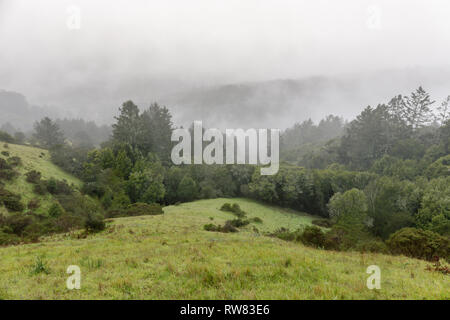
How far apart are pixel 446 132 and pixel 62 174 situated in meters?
109

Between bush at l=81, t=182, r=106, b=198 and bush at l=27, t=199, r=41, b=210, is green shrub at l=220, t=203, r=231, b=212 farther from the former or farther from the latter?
bush at l=27, t=199, r=41, b=210

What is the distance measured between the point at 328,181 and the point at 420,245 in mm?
47887

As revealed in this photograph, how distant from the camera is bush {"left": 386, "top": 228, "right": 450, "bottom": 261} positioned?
43.2 feet

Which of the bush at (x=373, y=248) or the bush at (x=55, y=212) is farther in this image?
the bush at (x=55, y=212)

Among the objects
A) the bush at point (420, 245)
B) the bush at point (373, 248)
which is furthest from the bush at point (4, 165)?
the bush at point (420, 245)

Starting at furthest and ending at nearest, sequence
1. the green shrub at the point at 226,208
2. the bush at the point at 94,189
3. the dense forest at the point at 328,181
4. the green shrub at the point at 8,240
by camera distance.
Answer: the bush at the point at 94,189, the green shrub at the point at 226,208, the dense forest at the point at 328,181, the green shrub at the point at 8,240

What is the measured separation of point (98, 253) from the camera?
39.2 feet

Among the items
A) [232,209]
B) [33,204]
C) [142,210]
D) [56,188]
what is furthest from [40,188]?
[232,209]

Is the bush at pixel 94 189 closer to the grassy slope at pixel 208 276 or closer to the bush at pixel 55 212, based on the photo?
the bush at pixel 55 212

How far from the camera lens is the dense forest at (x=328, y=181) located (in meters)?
24.3

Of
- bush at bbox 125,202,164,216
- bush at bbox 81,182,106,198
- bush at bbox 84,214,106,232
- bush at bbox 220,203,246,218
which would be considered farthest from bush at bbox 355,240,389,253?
bush at bbox 81,182,106,198

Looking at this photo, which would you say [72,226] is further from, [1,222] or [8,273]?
[8,273]

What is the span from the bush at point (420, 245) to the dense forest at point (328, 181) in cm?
5

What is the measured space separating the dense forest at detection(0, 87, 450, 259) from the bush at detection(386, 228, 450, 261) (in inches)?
1.8
